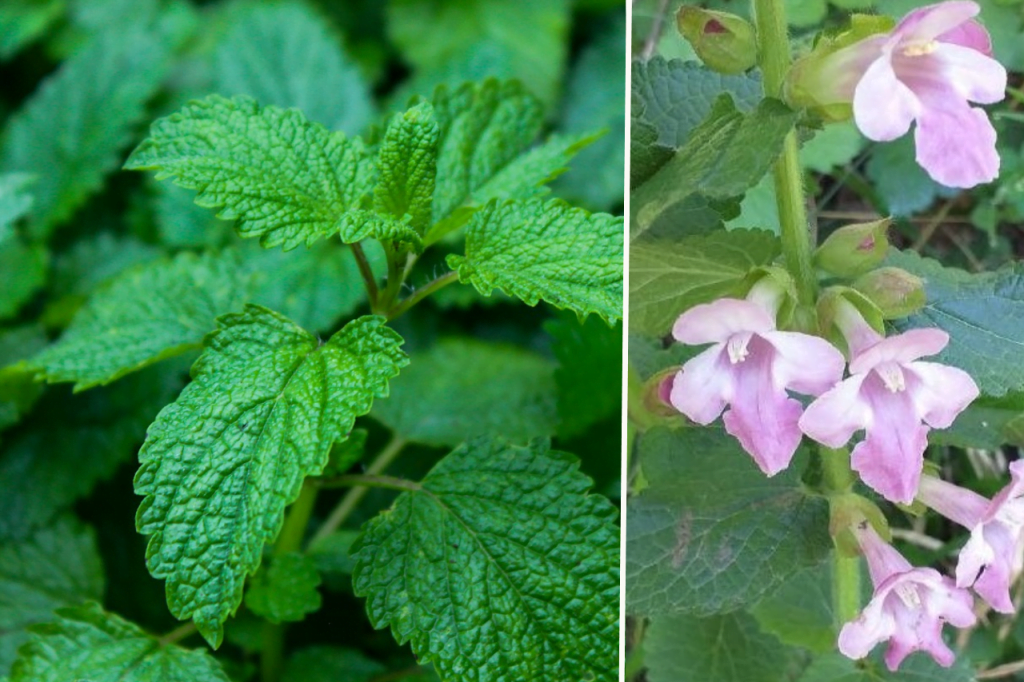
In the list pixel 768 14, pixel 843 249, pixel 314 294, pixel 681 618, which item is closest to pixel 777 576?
pixel 681 618

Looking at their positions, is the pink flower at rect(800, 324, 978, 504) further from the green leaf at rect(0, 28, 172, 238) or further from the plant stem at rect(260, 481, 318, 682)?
the green leaf at rect(0, 28, 172, 238)

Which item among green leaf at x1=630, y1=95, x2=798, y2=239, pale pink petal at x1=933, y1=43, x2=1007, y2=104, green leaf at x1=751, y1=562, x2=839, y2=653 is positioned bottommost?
green leaf at x1=751, y1=562, x2=839, y2=653

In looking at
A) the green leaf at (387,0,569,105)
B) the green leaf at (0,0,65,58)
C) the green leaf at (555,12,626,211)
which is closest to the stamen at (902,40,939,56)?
the green leaf at (555,12,626,211)

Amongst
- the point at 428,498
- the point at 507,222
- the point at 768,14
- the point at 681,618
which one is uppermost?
the point at 768,14

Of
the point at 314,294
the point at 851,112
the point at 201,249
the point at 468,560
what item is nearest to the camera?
the point at 851,112

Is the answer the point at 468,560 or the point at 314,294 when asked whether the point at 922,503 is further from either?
the point at 314,294

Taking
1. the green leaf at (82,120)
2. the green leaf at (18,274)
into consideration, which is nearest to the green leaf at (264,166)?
the green leaf at (18,274)
